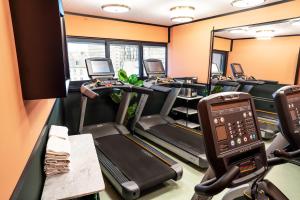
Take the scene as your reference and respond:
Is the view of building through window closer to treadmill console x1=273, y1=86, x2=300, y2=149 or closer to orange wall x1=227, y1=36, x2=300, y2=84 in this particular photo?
orange wall x1=227, y1=36, x2=300, y2=84

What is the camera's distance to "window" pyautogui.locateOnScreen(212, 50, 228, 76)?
14.7 feet

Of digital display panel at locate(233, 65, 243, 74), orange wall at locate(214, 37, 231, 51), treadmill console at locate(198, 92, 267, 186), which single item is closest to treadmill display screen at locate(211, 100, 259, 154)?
treadmill console at locate(198, 92, 267, 186)

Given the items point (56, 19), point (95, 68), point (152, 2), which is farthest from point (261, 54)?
point (56, 19)

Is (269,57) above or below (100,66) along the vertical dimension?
above

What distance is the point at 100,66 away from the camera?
373cm

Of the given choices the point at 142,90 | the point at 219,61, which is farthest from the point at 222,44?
the point at 142,90

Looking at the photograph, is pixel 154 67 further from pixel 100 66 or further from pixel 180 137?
pixel 180 137

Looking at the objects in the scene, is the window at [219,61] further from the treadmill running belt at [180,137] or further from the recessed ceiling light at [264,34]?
the treadmill running belt at [180,137]

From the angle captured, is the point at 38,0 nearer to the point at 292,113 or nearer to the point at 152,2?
the point at 292,113

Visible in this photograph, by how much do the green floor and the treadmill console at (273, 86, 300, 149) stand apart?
1347 millimetres

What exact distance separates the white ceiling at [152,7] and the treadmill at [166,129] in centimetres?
110

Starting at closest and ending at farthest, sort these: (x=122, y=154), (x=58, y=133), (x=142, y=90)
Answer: (x=58, y=133)
(x=122, y=154)
(x=142, y=90)

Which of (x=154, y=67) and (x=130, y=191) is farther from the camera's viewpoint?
(x=154, y=67)

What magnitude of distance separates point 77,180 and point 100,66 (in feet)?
8.68
